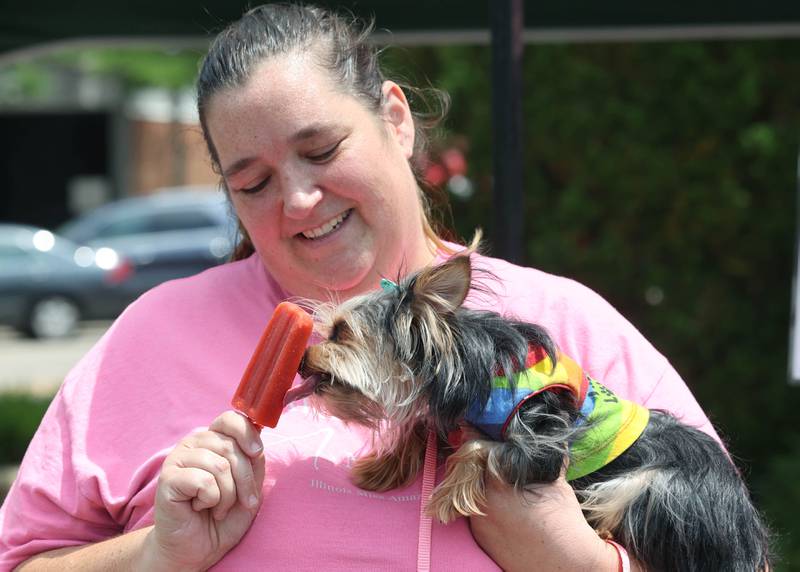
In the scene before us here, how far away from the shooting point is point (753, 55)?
6.64 metres

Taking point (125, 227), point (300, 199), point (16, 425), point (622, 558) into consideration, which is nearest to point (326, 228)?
point (300, 199)

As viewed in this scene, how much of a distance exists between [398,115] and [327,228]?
0.45m

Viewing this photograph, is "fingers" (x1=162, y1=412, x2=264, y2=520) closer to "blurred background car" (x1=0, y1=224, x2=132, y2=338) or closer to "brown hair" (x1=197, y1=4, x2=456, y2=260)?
"brown hair" (x1=197, y1=4, x2=456, y2=260)

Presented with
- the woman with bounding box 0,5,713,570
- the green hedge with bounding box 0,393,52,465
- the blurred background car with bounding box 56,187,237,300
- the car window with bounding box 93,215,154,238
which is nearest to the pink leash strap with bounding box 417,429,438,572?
the woman with bounding box 0,5,713,570

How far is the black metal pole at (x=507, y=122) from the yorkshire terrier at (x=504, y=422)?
3.68ft

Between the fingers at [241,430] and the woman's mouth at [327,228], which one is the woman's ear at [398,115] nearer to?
the woman's mouth at [327,228]

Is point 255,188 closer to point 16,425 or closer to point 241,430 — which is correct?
point 241,430

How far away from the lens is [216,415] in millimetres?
2465

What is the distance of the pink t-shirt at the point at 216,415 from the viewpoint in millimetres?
2232

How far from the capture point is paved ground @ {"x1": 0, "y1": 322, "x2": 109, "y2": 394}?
1531cm

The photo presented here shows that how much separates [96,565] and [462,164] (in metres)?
5.72

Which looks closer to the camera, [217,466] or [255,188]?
[217,466]

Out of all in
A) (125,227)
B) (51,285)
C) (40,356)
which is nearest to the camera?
(40,356)

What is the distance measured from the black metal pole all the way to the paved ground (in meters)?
11.3
